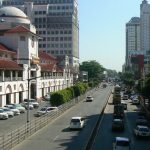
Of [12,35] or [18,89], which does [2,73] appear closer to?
[18,89]

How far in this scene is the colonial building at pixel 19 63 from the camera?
80125 mm

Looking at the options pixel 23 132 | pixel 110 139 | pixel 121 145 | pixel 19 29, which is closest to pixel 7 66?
pixel 19 29

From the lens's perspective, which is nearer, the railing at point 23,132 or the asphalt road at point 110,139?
the railing at point 23,132

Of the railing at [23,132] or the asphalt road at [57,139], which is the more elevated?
the railing at [23,132]

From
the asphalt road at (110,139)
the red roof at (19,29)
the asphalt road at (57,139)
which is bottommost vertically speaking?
the asphalt road at (110,139)

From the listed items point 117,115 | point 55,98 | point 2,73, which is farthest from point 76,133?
point 2,73

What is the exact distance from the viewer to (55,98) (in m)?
70.6

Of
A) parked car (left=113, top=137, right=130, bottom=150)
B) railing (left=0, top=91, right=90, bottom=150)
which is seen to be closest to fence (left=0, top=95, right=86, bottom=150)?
railing (left=0, top=91, right=90, bottom=150)

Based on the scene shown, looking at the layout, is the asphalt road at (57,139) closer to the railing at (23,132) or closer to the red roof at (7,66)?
the railing at (23,132)

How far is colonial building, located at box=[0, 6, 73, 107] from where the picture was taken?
8012cm

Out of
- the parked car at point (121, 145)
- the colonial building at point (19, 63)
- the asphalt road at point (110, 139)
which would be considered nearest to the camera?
the parked car at point (121, 145)

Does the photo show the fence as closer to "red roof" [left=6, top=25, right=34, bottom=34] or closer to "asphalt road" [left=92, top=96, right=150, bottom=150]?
"asphalt road" [left=92, top=96, right=150, bottom=150]

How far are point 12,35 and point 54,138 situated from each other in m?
58.8

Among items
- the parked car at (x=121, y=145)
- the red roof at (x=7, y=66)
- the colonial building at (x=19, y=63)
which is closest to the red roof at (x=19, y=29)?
the colonial building at (x=19, y=63)
